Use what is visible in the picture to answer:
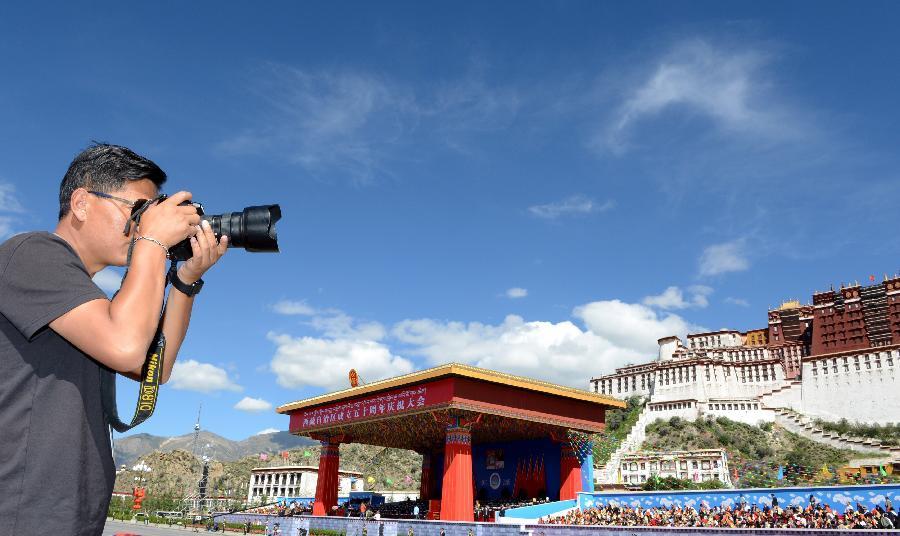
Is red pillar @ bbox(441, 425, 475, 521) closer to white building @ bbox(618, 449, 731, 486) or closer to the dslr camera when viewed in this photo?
the dslr camera

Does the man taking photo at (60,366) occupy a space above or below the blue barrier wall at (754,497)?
above

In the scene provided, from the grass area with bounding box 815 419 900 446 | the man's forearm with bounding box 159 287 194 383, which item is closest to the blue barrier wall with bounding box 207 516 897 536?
the man's forearm with bounding box 159 287 194 383

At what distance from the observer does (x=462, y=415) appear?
27.7m

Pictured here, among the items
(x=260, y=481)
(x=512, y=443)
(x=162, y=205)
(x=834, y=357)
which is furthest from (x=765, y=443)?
(x=162, y=205)

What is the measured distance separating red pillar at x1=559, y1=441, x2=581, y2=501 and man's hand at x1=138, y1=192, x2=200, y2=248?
31618mm

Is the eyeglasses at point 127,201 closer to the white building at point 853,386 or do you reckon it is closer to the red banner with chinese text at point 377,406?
the red banner with chinese text at point 377,406

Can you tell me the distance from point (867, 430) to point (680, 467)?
26202 mm

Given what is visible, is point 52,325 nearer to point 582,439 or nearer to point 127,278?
point 127,278

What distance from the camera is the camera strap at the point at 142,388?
197 centimetres

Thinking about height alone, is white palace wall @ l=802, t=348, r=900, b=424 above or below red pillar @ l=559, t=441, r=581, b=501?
above

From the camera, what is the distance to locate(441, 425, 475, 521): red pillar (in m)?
26.6

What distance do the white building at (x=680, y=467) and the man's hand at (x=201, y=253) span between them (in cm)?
6268

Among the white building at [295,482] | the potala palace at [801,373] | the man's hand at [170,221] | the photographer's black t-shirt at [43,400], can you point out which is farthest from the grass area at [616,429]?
the photographer's black t-shirt at [43,400]

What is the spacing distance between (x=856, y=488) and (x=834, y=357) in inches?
2514
